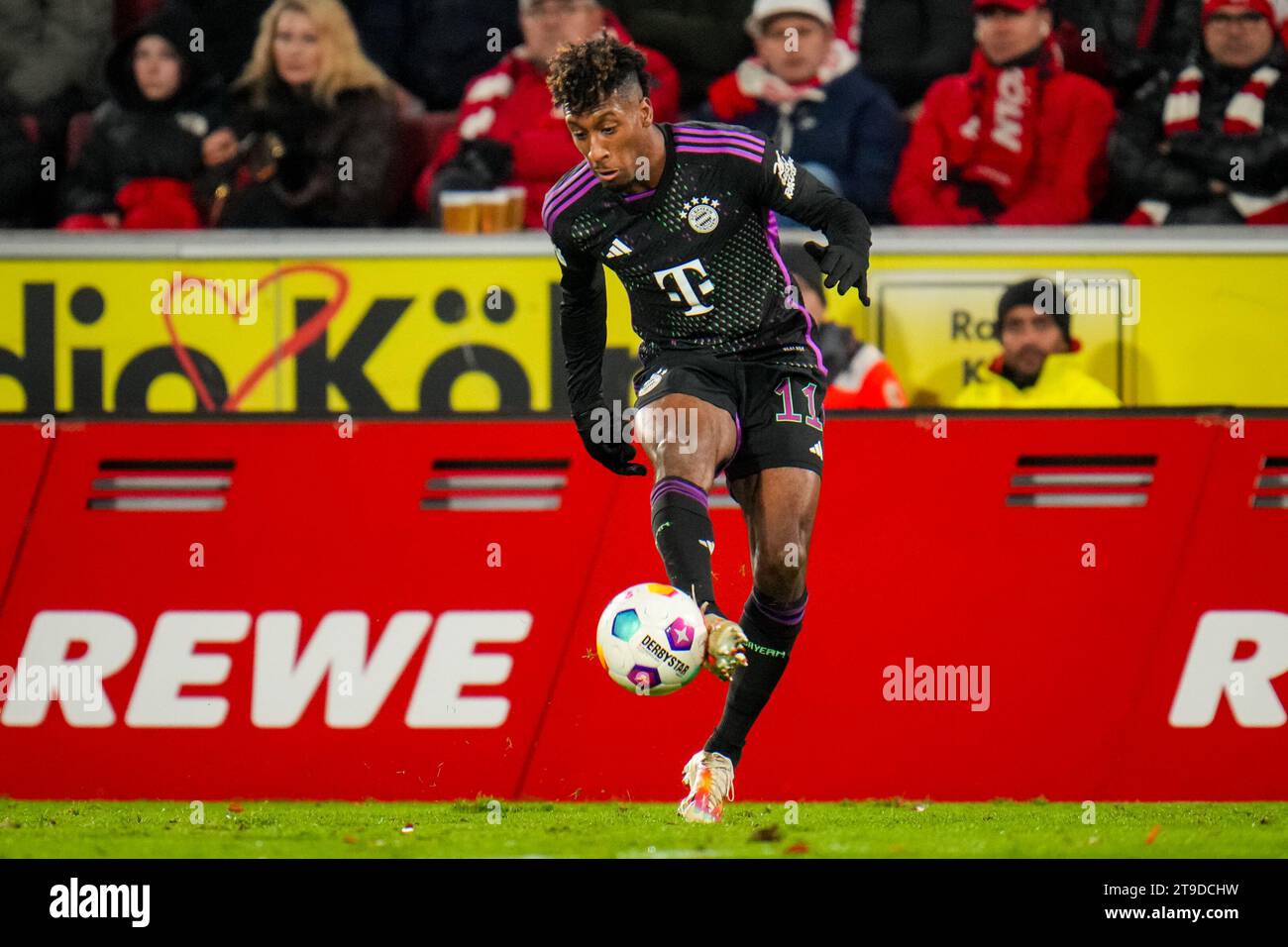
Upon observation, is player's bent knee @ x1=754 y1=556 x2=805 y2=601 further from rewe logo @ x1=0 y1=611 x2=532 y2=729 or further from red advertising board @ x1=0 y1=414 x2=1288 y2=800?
rewe logo @ x1=0 y1=611 x2=532 y2=729

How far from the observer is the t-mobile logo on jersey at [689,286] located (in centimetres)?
598

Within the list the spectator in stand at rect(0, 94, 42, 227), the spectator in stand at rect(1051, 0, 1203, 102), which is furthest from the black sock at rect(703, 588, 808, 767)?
the spectator in stand at rect(0, 94, 42, 227)

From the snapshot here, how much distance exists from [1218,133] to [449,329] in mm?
3757

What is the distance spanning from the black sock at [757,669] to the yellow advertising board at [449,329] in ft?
9.24

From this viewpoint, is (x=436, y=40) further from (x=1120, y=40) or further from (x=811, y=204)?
(x=811, y=204)

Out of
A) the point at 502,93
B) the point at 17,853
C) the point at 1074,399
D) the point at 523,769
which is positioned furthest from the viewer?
the point at 502,93

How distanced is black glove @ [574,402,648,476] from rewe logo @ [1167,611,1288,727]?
2.12 m

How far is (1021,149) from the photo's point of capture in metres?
9.20

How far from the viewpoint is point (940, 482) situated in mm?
6938

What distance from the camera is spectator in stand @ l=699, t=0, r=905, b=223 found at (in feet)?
30.4

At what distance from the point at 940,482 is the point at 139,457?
2972 mm

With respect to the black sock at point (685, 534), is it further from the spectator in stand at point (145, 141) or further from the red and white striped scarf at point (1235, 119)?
the spectator in stand at point (145, 141)

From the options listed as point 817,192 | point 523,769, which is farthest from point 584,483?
point 817,192

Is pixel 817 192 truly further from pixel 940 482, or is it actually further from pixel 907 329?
pixel 907 329
